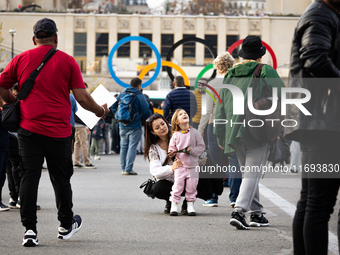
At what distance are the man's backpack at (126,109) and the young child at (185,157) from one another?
504cm

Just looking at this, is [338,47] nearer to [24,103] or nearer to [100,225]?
[24,103]

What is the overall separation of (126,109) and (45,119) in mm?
7235

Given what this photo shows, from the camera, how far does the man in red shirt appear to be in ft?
16.9

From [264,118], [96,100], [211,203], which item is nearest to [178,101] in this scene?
[96,100]

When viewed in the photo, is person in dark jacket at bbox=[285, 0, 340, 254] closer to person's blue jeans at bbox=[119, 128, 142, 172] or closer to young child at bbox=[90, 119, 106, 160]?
person's blue jeans at bbox=[119, 128, 142, 172]

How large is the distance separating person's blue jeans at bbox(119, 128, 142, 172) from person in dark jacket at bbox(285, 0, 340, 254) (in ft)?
28.4

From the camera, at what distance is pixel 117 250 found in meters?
5.01

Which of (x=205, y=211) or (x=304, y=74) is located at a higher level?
(x=304, y=74)

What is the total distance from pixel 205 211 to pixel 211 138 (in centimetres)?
195

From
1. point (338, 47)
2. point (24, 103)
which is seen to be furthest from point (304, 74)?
point (24, 103)

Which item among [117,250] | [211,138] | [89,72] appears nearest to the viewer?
[117,250]

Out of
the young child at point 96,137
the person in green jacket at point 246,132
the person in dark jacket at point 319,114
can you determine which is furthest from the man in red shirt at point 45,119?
the young child at point 96,137

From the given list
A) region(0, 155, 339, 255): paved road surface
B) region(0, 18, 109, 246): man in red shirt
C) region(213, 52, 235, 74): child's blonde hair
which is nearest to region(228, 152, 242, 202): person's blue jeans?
region(0, 155, 339, 255): paved road surface

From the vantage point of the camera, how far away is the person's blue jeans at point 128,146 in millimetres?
12289
